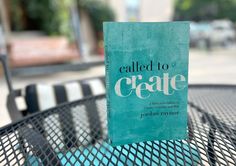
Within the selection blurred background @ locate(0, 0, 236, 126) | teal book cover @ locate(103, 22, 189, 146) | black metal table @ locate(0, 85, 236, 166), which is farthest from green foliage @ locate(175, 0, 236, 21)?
teal book cover @ locate(103, 22, 189, 146)

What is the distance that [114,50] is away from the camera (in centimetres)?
49

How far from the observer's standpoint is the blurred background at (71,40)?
147 inches

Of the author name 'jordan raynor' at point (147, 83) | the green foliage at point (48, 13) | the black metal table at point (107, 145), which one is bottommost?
the black metal table at point (107, 145)

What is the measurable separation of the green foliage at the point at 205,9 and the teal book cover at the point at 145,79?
46.3 ft

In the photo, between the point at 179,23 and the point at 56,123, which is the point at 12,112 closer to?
the point at 56,123

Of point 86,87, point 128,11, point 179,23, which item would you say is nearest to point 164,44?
point 179,23

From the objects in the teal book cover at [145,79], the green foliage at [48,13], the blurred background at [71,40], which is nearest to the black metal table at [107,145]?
the teal book cover at [145,79]

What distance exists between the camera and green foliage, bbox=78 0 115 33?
24.3ft

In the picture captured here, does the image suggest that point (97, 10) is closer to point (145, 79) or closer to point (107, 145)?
point (107, 145)

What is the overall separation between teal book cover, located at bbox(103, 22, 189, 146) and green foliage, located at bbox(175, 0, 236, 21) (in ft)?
46.3

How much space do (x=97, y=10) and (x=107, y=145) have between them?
715 centimetres

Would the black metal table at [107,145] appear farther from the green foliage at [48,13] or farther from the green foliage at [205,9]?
the green foliage at [205,9]

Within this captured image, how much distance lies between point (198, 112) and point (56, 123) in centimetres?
53

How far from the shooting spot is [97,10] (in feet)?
24.3
